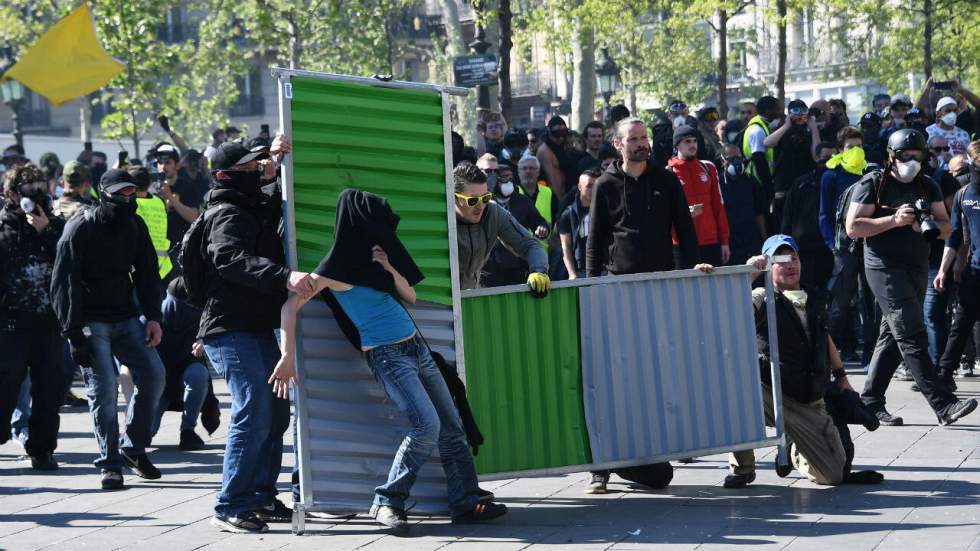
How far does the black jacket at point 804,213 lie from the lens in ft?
46.9

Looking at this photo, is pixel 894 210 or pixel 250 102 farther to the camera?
pixel 250 102

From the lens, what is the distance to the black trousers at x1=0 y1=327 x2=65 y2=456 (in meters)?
9.97

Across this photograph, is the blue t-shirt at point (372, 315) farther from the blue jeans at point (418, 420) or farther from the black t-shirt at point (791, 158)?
the black t-shirt at point (791, 158)

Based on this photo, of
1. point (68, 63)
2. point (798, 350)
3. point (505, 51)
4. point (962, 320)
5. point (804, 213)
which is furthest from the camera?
point (68, 63)

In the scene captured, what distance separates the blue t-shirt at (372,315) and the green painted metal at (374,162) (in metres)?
0.32

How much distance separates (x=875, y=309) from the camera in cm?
1333

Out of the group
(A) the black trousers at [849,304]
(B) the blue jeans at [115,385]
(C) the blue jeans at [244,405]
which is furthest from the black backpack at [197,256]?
(A) the black trousers at [849,304]

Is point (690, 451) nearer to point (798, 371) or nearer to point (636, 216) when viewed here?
point (798, 371)

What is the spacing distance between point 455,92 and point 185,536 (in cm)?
256

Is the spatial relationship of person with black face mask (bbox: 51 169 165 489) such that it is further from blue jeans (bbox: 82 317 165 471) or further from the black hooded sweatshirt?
the black hooded sweatshirt

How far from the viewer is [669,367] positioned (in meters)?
8.12

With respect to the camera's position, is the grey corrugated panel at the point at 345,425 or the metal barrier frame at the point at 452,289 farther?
the grey corrugated panel at the point at 345,425

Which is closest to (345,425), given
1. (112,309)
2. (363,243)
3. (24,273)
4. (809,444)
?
(363,243)

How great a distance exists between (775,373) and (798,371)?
201 millimetres
